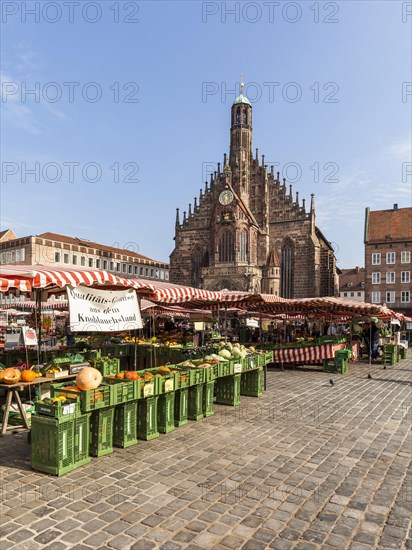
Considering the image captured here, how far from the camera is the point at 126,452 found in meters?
6.42

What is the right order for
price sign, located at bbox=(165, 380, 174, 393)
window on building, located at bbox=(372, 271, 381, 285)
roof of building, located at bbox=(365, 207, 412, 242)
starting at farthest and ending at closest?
roof of building, located at bbox=(365, 207, 412, 242) < window on building, located at bbox=(372, 271, 381, 285) < price sign, located at bbox=(165, 380, 174, 393)

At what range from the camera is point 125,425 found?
21.6 feet

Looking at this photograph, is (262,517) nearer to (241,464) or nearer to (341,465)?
(241,464)

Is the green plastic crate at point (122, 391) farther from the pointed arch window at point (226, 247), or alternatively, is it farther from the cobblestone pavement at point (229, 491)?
the pointed arch window at point (226, 247)

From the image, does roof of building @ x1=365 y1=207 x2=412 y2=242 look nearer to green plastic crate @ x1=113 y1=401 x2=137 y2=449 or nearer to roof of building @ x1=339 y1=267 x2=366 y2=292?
roof of building @ x1=339 y1=267 x2=366 y2=292

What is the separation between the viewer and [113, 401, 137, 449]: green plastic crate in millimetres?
6555

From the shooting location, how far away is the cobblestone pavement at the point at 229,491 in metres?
4.11

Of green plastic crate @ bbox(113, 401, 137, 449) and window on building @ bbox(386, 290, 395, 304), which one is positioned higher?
window on building @ bbox(386, 290, 395, 304)

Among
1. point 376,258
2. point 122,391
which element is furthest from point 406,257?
point 122,391

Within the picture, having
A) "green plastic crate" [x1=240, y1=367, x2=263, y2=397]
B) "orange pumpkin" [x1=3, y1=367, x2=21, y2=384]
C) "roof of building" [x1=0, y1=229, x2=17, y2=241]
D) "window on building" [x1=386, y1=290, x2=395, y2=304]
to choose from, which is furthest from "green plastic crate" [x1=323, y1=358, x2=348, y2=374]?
"roof of building" [x1=0, y1=229, x2=17, y2=241]

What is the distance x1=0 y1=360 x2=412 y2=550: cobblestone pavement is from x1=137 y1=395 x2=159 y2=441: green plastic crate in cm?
15

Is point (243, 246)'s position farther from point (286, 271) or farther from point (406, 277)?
point (406, 277)

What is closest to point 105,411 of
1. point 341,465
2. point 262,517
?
point 262,517

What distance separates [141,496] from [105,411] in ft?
5.22
